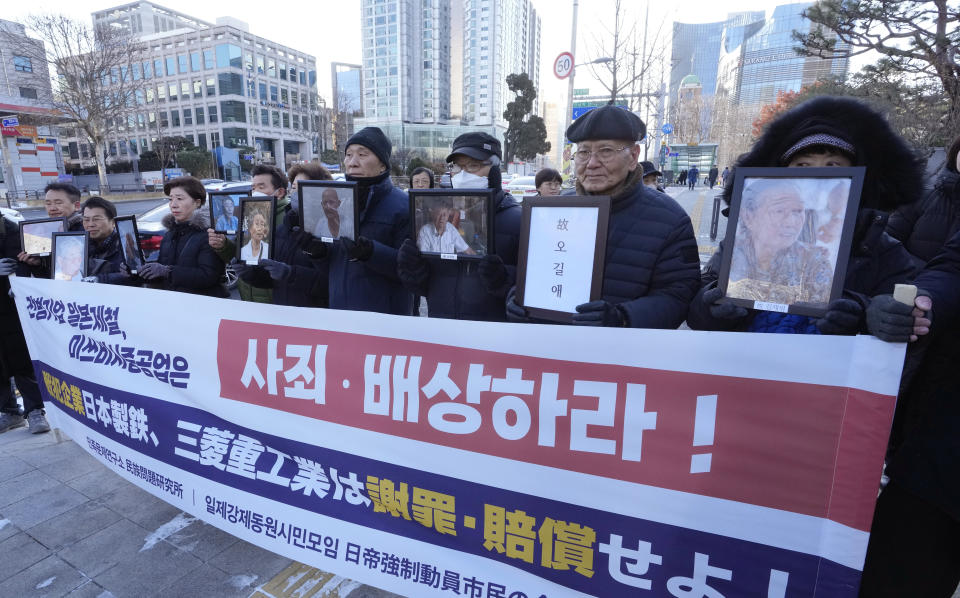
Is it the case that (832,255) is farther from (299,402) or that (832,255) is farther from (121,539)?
(121,539)

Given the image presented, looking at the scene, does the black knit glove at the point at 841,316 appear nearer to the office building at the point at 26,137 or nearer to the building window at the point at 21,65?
the office building at the point at 26,137

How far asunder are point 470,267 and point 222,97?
223 feet

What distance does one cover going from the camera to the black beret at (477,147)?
8.93ft

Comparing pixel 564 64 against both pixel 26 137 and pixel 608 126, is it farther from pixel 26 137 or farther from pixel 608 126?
pixel 26 137

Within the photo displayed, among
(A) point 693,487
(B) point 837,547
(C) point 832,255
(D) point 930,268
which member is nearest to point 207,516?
(A) point 693,487

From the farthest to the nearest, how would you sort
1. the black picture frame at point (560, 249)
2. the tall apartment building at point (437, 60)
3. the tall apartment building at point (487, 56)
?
1. the tall apartment building at point (487, 56)
2. the tall apartment building at point (437, 60)
3. the black picture frame at point (560, 249)

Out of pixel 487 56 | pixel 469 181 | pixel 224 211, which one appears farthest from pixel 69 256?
pixel 487 56

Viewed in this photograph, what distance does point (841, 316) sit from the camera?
132cm

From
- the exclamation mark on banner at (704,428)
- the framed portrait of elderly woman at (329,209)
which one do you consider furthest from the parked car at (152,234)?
the exclamation mark on banner at (704,428)

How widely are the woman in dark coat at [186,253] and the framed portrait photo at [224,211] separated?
28 centimetres

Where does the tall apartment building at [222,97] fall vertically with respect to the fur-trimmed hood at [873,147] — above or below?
above

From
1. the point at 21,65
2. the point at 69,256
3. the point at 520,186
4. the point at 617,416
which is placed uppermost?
the point at 21,65

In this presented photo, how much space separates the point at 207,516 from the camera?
2.26 meters

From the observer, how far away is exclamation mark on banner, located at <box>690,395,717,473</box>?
1426 mm
